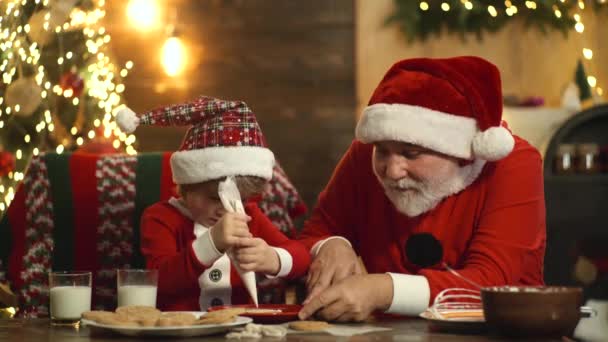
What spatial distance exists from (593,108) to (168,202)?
256 cm

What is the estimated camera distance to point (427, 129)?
1.92m

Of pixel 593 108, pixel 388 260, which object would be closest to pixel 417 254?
pixel 388 260

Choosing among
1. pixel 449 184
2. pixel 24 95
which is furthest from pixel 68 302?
pixel 24 95

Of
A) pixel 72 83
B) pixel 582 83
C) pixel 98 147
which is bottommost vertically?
pixel 98 147

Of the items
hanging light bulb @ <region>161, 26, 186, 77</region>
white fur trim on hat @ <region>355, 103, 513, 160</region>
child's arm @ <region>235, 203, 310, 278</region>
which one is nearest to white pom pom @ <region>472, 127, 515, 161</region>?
white fur trim on hat @ <region>355, 103, 513, 160</region>

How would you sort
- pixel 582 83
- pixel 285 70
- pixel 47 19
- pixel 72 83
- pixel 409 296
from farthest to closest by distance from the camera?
pixel 285 70 < pixel 582 83 < pixel 72 83 < pixel 47 19 < pixel 409 296

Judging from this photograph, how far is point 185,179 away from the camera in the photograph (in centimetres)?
207

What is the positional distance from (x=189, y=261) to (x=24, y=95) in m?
1.67

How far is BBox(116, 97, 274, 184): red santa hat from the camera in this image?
6.61 ft

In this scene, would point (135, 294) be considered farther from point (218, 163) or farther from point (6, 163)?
point (6, 163)

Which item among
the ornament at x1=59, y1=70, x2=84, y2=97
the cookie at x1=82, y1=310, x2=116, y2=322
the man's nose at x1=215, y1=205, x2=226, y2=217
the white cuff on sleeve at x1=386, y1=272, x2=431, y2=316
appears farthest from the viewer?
the ornament at x1=59, y1=70, x2=84, y2=97

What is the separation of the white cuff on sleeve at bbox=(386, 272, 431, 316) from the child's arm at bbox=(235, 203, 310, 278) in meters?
0.29

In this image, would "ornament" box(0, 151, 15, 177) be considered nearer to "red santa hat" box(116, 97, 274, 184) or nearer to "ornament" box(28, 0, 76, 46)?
"ornament" box(28, 0, 76, 46)

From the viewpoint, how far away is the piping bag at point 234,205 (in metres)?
1.79
